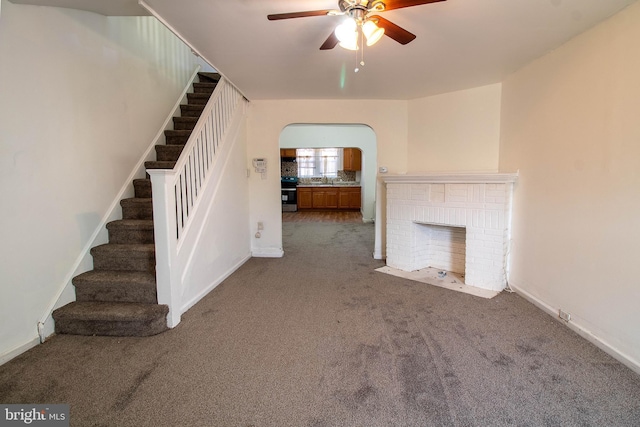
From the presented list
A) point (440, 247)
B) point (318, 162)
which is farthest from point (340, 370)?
point (318, 162)

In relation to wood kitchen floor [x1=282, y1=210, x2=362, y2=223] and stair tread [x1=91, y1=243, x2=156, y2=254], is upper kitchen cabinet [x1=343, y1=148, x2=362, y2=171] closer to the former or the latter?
wood kitchen floor [x1=282, y1=210, x2=362, y2=223]

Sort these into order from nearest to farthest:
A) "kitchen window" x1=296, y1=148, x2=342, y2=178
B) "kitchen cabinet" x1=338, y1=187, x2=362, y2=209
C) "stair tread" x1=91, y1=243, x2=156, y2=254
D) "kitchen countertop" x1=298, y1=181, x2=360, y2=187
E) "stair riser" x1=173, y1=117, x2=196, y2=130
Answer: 1. "stair tread" x1=91, y1=243, x2=156, y2=254
2. "stair riser" x1=173, y1=117, x2=196, y2=130
3. "kitchen cabinet" x1=338, y1=187, x2=362, y2=209
4. "kitchen countertop" x1=298, y1=181, x2=360, y2=187
5. "kitchen window" x1=296, y1=148, x2=342, y2=178

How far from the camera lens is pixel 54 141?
7.23ft

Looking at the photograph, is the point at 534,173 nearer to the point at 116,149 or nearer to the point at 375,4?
the point at 375,4

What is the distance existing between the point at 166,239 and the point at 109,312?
26.5 inches

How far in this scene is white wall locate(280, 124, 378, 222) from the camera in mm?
7738

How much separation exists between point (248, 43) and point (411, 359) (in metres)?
2.65

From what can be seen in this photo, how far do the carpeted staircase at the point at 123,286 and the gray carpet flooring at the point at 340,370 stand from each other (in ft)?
0.35

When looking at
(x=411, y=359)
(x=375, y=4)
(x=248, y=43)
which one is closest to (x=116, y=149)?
(x=248, y=43)

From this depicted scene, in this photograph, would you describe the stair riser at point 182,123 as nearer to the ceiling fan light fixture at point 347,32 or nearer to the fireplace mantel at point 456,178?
the fireplace mantel at point 456,178

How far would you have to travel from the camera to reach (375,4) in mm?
1591

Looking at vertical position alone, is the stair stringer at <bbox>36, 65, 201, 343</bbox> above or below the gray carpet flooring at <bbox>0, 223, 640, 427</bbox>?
above

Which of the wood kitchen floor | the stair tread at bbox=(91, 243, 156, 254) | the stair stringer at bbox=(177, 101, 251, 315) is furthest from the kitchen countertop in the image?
the stair tread at bbox=(91, 243, 156, 254)

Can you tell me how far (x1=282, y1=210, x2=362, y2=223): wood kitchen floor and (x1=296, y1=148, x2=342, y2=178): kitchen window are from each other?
1681mm
